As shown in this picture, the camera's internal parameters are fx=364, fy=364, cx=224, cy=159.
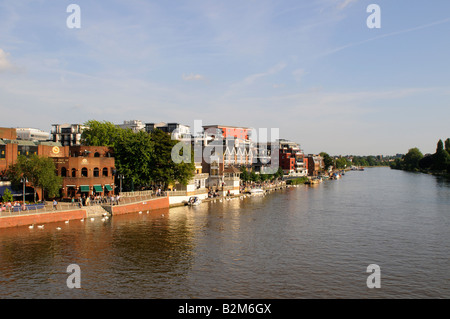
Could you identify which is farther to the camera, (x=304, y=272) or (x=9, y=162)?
(x=9, y=162)

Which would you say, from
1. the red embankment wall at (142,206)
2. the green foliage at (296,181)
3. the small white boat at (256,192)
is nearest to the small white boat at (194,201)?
the red embankment wall at (142,206)

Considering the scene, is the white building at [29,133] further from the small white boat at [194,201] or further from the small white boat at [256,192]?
the small white boat at [194,201]

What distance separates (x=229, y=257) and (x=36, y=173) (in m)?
35.6

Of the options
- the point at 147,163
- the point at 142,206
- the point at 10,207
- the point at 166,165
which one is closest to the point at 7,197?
the point at 10,207

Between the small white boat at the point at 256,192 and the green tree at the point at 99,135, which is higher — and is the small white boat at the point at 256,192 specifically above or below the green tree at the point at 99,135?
below

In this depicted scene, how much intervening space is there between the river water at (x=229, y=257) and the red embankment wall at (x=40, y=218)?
1.57m

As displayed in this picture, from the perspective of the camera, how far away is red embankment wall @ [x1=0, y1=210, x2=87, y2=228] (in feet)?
154

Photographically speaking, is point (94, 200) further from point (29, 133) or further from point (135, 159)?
point (29, 133)

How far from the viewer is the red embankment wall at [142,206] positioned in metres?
59.6

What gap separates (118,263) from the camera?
34.3m
